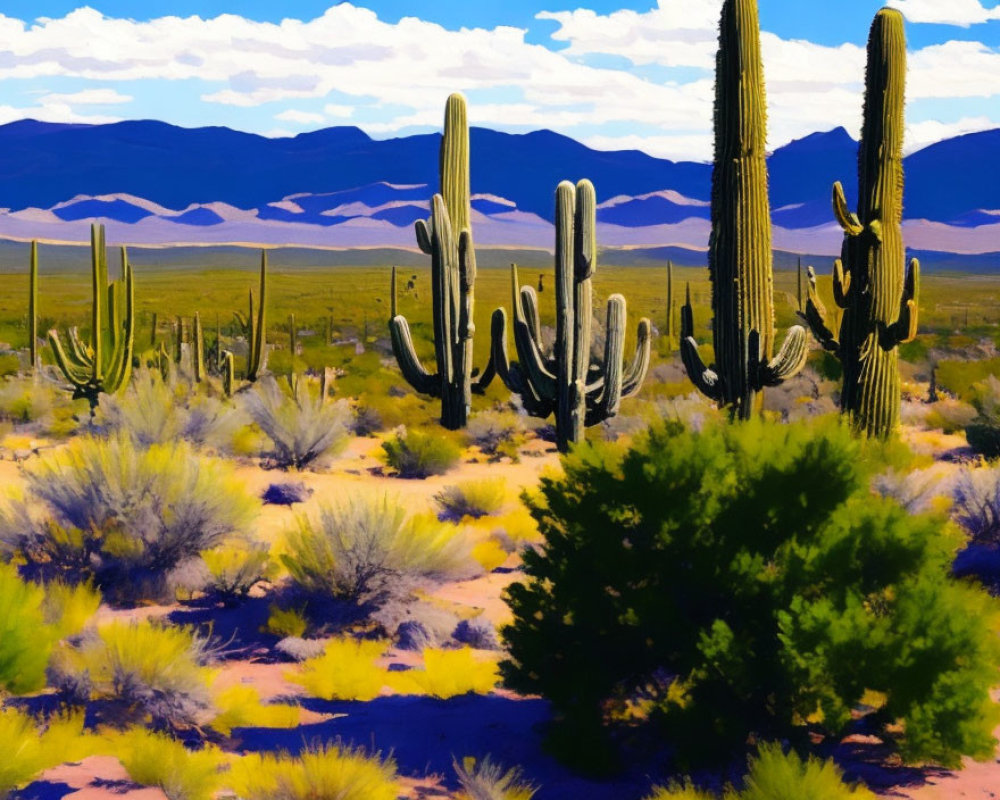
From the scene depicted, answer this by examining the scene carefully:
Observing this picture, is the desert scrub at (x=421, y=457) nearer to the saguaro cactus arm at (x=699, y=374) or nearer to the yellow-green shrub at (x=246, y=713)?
the saguaro cactus arm at (x=699, y=374)

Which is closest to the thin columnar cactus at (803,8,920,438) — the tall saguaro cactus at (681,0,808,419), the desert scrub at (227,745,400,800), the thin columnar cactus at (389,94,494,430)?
the tall saguaro cactus at (681,0,808,419)

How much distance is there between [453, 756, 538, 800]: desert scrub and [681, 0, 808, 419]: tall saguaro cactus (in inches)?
336

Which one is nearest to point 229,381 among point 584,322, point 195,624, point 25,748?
point 584,322

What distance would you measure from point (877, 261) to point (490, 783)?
11.0 meters

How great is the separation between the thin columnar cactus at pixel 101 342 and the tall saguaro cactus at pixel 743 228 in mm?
10016

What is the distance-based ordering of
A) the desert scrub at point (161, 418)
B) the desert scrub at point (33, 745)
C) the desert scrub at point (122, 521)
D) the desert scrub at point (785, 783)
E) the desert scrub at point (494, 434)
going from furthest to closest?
the desert scrub at point (494, 434), the desert scrub at point (161, 418), the desert scrub at point (122, 521), the desert scrub at point (33, 745), the desert scrub at point (785, 783)

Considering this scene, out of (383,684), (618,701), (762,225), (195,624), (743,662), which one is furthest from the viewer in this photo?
(762,225)

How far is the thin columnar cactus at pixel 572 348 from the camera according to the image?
15.3 meters

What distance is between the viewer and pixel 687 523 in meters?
7.05

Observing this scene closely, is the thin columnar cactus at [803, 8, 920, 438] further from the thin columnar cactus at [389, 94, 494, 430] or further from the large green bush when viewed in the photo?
the large green bush

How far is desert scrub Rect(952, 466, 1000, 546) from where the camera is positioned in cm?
1197

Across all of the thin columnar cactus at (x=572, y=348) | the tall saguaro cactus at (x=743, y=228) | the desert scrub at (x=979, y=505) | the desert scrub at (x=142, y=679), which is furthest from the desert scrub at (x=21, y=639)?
the tall saguaro cactus at (x=743, y=228)

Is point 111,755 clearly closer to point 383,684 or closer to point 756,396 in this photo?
point 383,684

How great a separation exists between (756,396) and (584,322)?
91.8 inches
